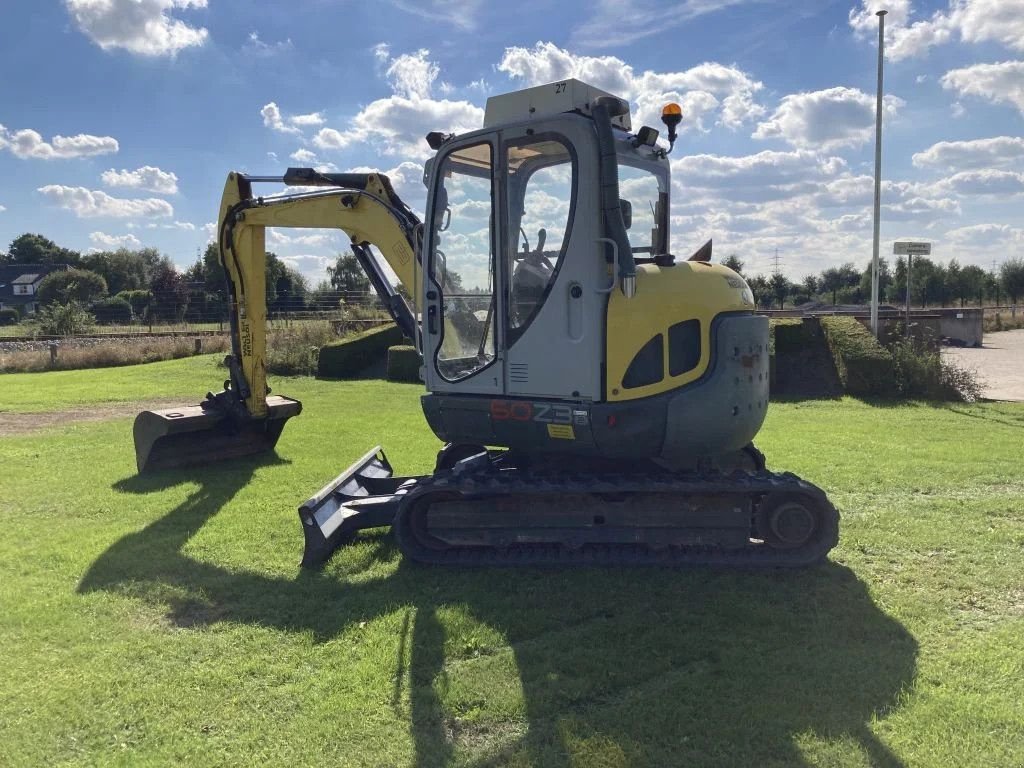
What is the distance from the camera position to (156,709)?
12.0 ft

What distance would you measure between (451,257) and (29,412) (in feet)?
38.3

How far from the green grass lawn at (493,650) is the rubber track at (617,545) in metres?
0.11

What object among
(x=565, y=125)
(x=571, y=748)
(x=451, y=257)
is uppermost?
(x=565, y=125)

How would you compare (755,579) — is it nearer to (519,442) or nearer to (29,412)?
(519,442)

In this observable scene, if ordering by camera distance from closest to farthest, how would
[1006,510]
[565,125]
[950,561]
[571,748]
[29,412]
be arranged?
[571,748], [565,125], [950,561], [1006,510], [29,412]

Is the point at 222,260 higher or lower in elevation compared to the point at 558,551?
higher

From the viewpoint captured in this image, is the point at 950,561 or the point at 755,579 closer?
the point at 755,579

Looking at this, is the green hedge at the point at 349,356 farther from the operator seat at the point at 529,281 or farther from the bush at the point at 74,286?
the bush at the point at 74,286

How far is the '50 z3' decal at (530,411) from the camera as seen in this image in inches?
205

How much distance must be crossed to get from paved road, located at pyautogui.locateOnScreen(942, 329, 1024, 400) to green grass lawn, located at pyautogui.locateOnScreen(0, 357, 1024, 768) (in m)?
11.0

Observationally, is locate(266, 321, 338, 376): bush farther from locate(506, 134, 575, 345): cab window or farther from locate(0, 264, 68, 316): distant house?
locate(0, 264, 68, 316): distant house

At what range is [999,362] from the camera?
76.7 feet

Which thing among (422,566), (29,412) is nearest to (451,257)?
(422,566)

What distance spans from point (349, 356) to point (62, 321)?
59.5ft
